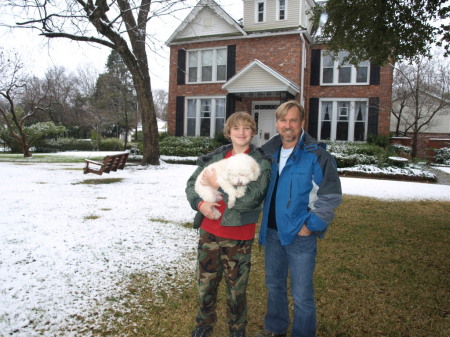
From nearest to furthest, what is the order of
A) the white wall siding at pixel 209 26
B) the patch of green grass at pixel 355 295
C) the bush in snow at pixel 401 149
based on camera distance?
the patch of green grass at pixel 355 295 → the bush in snow at pixel 401 149 → the white wall siding at pixel 209 26

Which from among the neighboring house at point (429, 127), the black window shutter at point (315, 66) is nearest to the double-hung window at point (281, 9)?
the black window shutter at point (315, 66)

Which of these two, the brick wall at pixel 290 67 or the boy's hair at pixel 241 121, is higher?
the brick wall at pixel 290 67

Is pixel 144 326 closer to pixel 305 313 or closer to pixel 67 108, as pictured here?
pixel 305 313

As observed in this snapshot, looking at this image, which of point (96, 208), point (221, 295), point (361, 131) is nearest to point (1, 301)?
point (221, 295)

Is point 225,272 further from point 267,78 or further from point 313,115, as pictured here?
point 313,115

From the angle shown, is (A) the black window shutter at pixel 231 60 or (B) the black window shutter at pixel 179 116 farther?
(B) the black window shutter at pixel 179 116

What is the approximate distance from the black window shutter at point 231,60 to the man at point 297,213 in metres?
17.6

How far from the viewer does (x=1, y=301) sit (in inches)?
116

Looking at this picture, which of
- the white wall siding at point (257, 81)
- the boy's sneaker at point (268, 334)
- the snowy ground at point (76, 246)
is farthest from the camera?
the white wall siding at point (257, 81)

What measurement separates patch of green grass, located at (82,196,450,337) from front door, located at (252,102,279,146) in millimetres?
14239

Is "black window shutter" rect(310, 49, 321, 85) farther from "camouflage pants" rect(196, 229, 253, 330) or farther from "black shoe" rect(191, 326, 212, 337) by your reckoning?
"black shoe" rect(191, 326, 212, 337)

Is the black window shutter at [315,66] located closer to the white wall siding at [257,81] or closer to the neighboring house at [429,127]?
the white wall siding at [257,81]

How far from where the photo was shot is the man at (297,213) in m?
2.28

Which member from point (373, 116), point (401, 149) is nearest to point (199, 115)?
point (373, 116)
